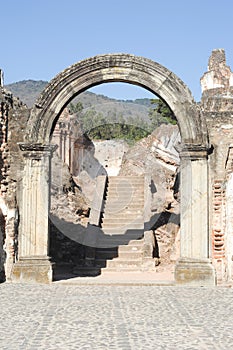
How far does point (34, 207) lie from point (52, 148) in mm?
1294

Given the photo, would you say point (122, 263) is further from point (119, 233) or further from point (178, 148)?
point (178, 148)

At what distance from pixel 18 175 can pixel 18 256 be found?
1702 millimetres

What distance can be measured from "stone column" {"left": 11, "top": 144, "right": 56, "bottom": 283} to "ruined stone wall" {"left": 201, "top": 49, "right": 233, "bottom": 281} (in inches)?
134

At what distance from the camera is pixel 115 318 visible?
23.6ft

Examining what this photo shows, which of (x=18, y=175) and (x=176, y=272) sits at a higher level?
(x=18, y=175)

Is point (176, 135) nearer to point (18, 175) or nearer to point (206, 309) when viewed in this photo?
point (18, 175)

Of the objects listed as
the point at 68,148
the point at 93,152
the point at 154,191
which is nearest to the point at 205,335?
the point at 154,191

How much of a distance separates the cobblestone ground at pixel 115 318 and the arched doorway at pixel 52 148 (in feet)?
3.33

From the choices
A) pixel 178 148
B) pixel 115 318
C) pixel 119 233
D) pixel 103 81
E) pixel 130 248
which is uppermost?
pixel 103 81

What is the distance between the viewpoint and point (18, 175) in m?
11.4

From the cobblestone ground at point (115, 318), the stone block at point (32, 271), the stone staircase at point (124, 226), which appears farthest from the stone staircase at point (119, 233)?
Result: the cobblestone ground at point (115, 318)

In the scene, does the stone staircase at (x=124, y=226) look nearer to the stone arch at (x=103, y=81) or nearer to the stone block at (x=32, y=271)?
the stone block at (x=32, y=271)

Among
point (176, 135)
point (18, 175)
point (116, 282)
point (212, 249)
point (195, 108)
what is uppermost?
point (176, 135)

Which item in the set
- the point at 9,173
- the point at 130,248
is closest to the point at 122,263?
the point at 130,248
